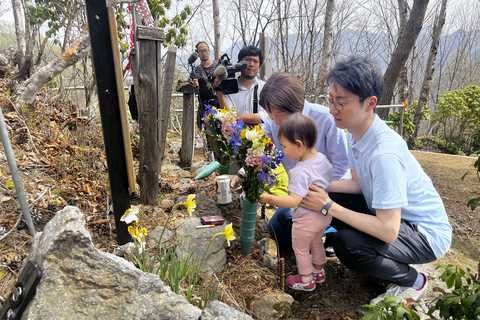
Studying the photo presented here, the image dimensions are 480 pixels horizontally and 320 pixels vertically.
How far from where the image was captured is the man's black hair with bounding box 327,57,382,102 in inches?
70.1

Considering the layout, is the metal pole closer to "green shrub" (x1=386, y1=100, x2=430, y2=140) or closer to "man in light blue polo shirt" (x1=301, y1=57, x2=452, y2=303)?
"man in light blue polo shirt" (x1=301, y1=57, x2=452, y2=303)

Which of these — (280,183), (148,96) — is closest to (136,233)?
(280,183)

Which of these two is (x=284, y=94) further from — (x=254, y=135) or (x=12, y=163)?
(x=12, y=163)

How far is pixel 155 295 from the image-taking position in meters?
1.36

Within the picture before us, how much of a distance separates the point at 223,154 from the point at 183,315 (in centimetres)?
140

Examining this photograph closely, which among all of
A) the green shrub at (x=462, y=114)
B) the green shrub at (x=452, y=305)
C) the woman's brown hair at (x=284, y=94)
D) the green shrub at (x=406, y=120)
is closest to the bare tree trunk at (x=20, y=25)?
the woman's brown hair at (x=284, y=94)

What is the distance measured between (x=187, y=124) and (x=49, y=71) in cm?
162

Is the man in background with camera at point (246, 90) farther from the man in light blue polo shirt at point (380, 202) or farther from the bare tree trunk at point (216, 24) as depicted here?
the bare tree trunk at point (216, 24)

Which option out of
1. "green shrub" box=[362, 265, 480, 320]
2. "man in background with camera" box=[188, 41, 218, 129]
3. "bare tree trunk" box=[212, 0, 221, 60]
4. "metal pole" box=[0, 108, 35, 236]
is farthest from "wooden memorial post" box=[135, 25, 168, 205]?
"bare tree trunk" box=[212, 0, 221, 60]

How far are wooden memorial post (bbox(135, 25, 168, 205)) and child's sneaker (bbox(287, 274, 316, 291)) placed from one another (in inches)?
52.0

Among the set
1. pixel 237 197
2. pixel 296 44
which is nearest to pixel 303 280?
pixel 237 197

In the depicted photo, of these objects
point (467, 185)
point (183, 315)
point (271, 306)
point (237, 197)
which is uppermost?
point (183, 315)

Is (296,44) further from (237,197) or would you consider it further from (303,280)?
(303,280)

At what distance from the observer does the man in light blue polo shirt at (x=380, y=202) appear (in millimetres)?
1772
